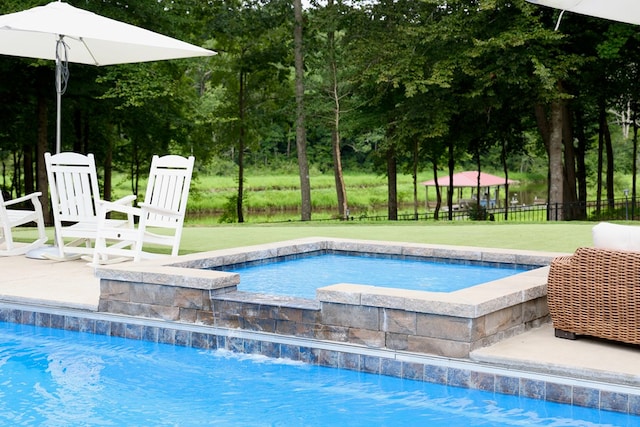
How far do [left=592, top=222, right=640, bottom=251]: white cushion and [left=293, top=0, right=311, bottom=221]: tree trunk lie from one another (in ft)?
57.3

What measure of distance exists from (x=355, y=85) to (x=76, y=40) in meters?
14.7

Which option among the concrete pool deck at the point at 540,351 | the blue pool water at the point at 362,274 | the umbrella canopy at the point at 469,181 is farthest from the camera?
the umbrella canopy at the point at 469,181

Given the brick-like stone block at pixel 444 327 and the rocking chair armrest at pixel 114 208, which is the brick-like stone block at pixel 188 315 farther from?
the rocking chair armrest at pixel 114 208

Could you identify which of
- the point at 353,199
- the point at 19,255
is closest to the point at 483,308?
the point at 19,255

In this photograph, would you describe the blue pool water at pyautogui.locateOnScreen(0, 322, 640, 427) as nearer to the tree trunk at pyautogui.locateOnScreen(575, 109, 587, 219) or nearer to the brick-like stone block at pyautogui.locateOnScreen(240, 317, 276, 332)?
the brick-like stone block at pyautogui.locateOnScreen(240, 317, 276, 332)

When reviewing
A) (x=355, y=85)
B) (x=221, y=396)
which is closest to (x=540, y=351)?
(x=221, y=396)

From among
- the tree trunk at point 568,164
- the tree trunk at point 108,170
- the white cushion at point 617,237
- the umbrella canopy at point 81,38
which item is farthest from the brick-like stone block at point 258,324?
the tree trunk at point 108,170

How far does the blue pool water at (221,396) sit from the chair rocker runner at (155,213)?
219cm

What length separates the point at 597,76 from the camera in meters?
22.0

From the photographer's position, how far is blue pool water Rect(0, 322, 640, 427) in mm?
4000

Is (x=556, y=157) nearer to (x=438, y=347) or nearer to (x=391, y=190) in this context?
(x=391, y=190)

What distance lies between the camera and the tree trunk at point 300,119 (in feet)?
72.8

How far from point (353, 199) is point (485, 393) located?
32625 mm

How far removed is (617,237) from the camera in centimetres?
464
